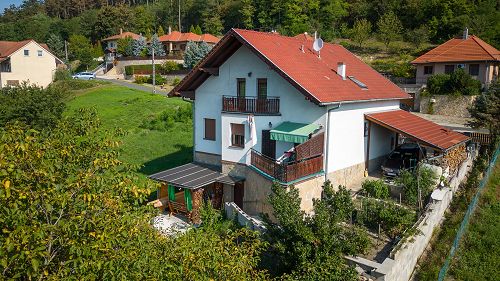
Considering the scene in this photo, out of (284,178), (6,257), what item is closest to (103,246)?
(6,257)

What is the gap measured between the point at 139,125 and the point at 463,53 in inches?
1479

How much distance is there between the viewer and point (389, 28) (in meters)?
72.9

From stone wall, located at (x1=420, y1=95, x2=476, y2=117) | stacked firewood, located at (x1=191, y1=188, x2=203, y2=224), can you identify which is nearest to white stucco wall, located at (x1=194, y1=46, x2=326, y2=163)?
stacked firewood, located at (x1=191, y1=188, x2=203, y2=224)

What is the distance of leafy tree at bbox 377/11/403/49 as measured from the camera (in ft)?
236

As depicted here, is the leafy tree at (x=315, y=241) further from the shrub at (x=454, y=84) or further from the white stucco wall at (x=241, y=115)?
the shrub at (x=454, y=84)

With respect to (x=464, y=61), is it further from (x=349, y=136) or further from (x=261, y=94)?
(x=261, y=94)

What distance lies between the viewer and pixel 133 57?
82.9 metres

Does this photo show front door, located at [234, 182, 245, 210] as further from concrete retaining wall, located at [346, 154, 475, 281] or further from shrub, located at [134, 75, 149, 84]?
shrub, located at [134, 75, 149, 84]

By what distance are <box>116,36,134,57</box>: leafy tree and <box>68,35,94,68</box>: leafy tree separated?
637 centimetres

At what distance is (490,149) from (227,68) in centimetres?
1787

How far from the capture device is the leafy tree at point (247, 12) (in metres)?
99.0

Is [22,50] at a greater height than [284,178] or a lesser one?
greater

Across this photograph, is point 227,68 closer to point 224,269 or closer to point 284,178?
point 284,178

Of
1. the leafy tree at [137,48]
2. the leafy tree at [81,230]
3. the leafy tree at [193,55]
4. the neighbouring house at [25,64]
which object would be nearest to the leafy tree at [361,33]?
the leafy tree at [193,55]
